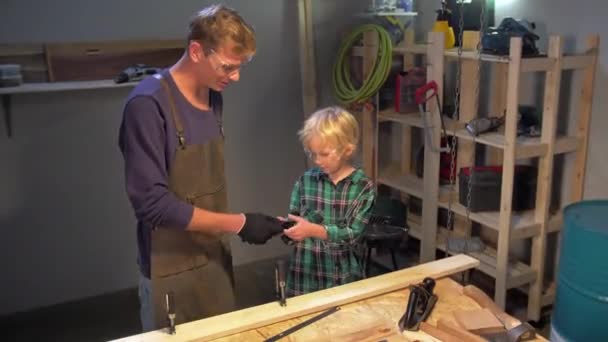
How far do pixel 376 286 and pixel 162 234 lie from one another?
2.06ft

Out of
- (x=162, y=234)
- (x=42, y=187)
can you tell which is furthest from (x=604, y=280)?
(x=42, y=187)

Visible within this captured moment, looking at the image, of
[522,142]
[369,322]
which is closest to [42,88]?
[369,322]

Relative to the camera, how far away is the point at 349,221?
76.7 inches

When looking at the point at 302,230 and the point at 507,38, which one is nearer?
the point at 302,230

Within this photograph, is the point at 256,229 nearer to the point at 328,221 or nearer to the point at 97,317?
the point at 328,221

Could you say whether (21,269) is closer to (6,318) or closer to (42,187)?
(6,318)

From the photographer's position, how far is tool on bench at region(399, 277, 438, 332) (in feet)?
4.64

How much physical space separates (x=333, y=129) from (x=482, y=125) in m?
1.25

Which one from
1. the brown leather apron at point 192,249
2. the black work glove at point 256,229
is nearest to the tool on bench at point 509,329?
the black work glove at point 256,229

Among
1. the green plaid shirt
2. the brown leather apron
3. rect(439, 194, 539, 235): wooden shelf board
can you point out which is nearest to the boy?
the green plaid shirt

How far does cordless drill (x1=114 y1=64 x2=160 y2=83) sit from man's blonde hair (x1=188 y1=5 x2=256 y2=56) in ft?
4.80

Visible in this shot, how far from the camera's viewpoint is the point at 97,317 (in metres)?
3.13

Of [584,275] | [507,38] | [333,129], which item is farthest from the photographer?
[507,38]

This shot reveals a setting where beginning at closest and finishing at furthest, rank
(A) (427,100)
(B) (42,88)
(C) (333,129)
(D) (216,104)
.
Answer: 1. (D) (216,104)
2. (C) (333,129)
3. (B) (42,88)
4. (A) (427,100)
